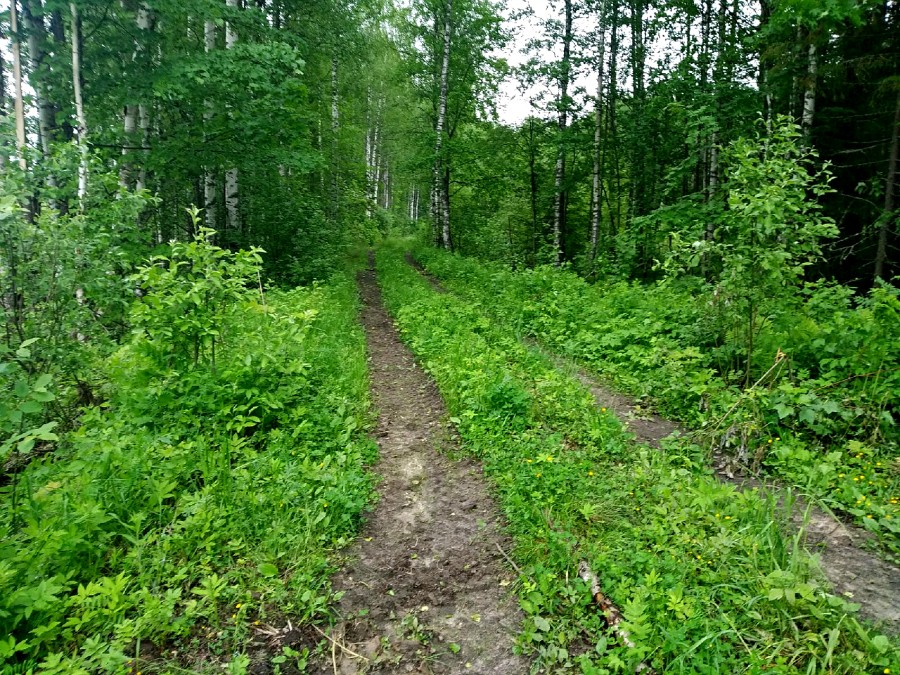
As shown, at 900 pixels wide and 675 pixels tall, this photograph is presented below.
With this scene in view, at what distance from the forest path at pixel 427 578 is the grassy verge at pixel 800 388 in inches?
114

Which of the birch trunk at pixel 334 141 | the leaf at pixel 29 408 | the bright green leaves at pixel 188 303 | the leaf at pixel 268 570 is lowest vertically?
the leaf at pixel 268 570

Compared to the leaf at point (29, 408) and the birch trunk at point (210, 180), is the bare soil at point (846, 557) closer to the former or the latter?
the leaf at point (29, 408)

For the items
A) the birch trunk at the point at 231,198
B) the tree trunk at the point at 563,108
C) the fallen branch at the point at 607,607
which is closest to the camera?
the fallen branch at the point at 607,607

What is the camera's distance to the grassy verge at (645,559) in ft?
8.30

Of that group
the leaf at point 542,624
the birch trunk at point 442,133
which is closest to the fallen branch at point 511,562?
the leaf at point 542,624

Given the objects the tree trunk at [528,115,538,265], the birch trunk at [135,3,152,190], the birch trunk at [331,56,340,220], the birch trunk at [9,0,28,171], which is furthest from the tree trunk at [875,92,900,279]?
the birch trunk at [331,56,340,220]

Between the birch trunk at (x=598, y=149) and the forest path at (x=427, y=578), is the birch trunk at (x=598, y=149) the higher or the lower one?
the higher one

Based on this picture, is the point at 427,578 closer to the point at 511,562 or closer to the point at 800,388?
the point at 511,562

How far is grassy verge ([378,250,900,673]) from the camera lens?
253 centimetres

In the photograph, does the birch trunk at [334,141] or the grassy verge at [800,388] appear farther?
the birch trunk at [334,141]

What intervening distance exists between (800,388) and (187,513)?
628 cm

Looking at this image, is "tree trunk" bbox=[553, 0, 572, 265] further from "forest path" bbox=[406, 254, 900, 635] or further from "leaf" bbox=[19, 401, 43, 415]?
"leaf" bbox=[19, 401, 43, 415]

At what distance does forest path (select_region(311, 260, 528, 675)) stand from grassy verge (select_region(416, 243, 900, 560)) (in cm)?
289

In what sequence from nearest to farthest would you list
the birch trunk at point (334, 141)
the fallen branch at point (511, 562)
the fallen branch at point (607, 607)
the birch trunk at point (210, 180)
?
1. the fallen branch at point (607, 607)
2. the fallen branch at point (511, 562)
3. the birch trunk at point (210, 180)
4. the birch trunk at point (334, 141)
